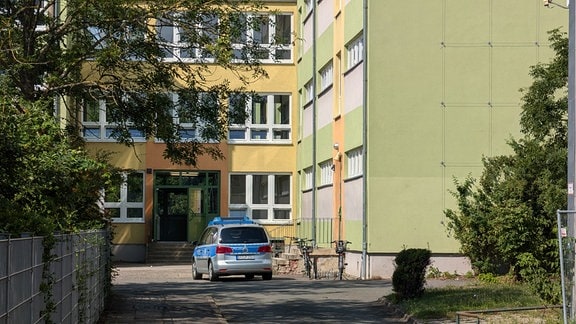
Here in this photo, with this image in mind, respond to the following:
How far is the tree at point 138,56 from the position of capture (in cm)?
1731

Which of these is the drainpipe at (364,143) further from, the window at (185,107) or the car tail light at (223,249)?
the window at (185,107)

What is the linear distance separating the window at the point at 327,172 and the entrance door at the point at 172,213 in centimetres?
797

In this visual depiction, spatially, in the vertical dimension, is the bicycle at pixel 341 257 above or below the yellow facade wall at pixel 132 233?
below

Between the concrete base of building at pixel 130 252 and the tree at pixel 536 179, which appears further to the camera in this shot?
the concrete base of building at pixel 130 252

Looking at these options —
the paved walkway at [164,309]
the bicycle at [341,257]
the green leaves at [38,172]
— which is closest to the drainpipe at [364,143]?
the bicycle at [341,257]

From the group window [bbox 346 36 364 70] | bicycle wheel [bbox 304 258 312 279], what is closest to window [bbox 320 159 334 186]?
window [bbox 346 36 364 70]

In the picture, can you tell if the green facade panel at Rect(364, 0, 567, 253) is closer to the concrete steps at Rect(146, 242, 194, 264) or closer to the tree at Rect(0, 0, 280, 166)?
the tree at Rect(0, 0, 280, 166)

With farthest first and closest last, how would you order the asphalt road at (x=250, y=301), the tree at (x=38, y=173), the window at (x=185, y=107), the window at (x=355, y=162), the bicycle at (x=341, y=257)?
1. the window at (x=355, y=162)
2. the bicycle at (x=341, y=257)
3. the window at (x=185, y=107)
4. the asphalt road at (x=250, y=301)
5. the tree at (x=38, y=173)

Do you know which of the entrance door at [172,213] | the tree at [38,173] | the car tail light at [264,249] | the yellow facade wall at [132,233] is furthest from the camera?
the entrance door at [172,213]

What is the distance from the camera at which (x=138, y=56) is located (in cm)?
1839

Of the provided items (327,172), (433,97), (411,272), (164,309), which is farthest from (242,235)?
(411,272)

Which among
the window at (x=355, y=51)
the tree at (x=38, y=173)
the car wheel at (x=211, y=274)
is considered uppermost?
the window at (x=355, y=51)

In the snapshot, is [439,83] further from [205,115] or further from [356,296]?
[205,115]

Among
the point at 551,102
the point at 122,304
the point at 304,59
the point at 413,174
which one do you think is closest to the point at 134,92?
the point at 122,304
